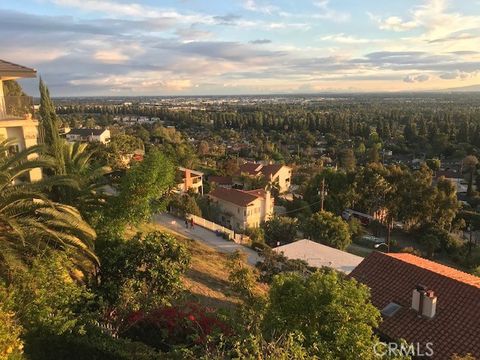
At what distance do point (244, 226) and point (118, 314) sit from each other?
2546 centimetres

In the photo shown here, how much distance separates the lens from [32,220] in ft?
29.6

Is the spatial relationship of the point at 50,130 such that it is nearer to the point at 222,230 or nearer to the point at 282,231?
the point at 222,230

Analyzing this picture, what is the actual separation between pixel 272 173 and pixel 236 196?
51.5 ft

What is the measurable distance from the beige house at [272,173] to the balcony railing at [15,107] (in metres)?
36.3

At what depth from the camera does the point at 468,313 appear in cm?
1118

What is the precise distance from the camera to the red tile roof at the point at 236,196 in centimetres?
3480


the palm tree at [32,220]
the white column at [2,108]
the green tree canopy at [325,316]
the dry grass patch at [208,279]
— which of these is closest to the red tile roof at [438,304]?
the dry grass patch at [208,279]

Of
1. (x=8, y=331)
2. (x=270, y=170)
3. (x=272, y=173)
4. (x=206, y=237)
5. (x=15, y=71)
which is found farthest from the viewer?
(x=270, y=170)

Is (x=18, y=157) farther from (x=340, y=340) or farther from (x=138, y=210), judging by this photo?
(x=340, y=340)

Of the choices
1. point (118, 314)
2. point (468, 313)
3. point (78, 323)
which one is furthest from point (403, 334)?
point (78, 323)

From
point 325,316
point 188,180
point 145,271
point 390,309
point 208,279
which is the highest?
point 325,316

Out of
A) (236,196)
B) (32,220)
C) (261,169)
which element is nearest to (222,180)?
(261,169)

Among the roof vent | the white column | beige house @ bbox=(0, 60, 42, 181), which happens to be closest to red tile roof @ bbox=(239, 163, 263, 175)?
beige house @ bbox=(0, 60, 42, 181)

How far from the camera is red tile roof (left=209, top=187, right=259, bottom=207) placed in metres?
34.8
